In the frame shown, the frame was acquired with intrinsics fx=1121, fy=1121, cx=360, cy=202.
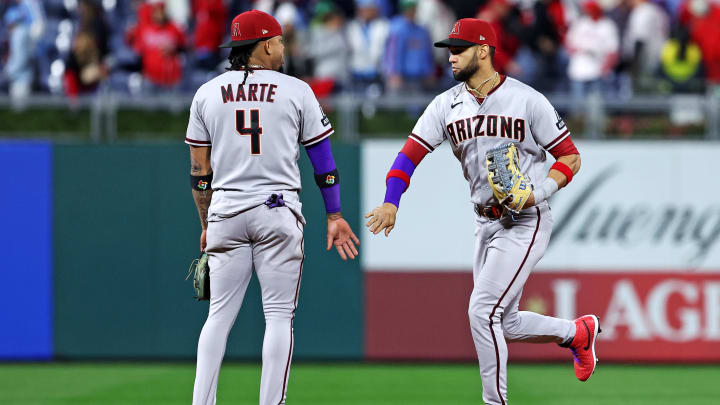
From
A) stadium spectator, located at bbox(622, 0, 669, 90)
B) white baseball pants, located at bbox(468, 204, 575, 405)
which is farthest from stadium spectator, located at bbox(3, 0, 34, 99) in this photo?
stadium spectator, located at bbox(622, 0, 669, 90)

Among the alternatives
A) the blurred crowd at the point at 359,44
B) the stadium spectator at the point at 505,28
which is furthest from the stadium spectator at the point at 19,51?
the stadium spectator at the point at 505,28

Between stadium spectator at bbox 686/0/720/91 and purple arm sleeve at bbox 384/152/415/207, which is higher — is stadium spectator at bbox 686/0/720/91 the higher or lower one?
the higher one

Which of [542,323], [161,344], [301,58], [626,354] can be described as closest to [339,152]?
[301,58]

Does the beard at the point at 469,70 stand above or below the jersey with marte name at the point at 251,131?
above

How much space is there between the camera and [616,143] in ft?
36.6

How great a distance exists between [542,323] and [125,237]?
5611mm

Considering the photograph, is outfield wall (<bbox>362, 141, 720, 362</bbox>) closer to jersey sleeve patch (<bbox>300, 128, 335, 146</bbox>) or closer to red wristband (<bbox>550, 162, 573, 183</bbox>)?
red wristband (<bbox>550, 162, 573, 183</bbox>)

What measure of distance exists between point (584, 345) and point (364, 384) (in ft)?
10.3

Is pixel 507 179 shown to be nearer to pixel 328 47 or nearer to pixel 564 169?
pixel 564 169

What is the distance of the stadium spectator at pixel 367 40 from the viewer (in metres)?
12.8

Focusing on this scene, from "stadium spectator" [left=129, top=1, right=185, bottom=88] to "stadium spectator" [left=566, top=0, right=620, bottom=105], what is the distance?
453cm

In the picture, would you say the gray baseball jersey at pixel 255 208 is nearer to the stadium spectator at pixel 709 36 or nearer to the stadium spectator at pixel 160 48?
the stadium spectator at pixel 160 48

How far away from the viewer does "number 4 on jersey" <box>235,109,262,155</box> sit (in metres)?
6.01

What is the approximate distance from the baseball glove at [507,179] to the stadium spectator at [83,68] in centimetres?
649
